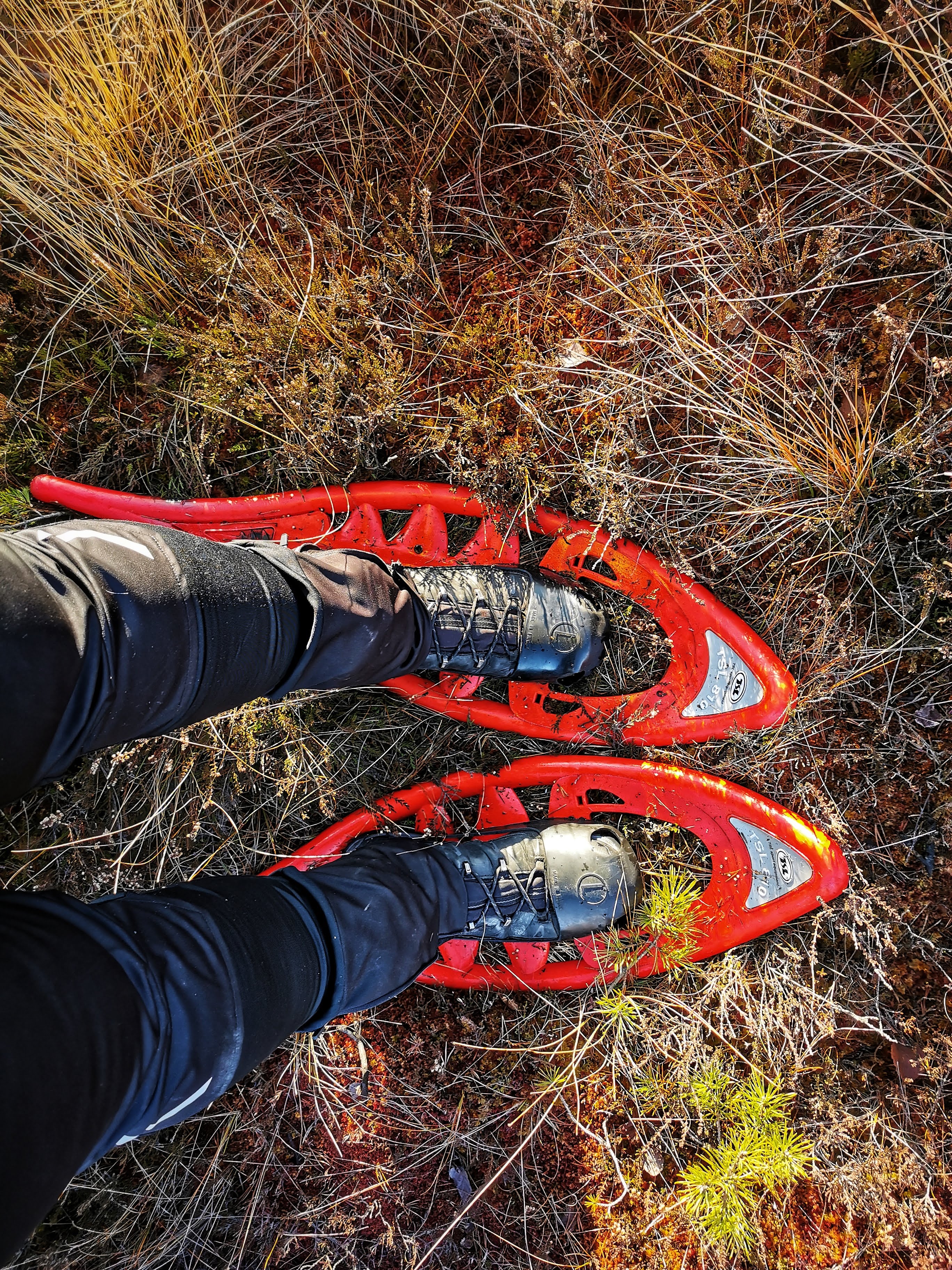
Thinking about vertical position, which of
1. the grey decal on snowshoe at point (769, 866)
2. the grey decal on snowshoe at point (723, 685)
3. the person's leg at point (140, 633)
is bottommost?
the grey decal on snowshoe at point (769, 866)

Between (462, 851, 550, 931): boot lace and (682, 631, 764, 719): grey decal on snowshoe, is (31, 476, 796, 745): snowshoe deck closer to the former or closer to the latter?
(682, 631, 764, 719): grey decal on snowshoe

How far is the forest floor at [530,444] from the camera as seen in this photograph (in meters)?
2.21

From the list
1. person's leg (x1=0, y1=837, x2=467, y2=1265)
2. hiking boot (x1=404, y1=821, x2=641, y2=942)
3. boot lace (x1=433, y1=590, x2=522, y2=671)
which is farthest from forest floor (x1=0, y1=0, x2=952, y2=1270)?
person's leg (x1=0, y1=837, x2=467, y2=1265)

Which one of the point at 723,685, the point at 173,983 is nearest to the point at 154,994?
the point at 173,983

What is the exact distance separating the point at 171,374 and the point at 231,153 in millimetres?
735

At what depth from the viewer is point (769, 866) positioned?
2.29 meters

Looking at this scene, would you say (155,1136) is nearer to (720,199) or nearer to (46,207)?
(46,207)

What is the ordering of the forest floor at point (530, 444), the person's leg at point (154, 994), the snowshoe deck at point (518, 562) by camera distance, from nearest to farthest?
the person's leg at point (154, 994) < the forest floor at point (530, 444) < the snowshoe deck at point (518, 562)

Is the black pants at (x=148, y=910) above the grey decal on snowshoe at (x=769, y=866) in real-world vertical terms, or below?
above

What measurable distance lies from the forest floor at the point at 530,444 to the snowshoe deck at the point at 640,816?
0.32 ft

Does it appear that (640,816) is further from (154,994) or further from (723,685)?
(154,994)

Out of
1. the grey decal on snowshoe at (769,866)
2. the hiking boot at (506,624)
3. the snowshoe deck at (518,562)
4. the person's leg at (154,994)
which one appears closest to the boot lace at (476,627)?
the hiking boot at (506,624)

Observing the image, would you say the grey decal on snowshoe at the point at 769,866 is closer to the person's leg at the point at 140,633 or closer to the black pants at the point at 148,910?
the black pants at the point at 148,910

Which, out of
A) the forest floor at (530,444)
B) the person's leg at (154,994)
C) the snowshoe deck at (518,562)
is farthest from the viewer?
the snowshoe deck at (518,562)
